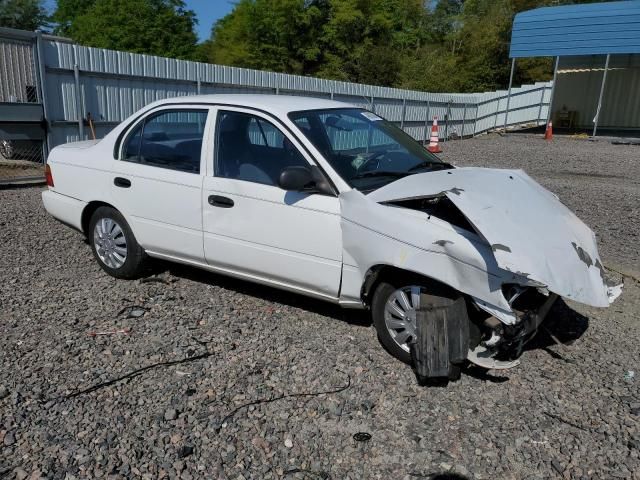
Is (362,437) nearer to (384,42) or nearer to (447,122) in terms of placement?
(447,122)

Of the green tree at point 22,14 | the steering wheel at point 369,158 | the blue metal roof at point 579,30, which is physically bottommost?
the steering wheel at point 369,158

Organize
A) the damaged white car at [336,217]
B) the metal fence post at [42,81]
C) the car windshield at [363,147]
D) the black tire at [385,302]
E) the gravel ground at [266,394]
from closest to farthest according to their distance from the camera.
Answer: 1. the gravel ground at [266,394]
2. the damaged white car at [336,217]
3. the black tire at [385,302]
4. the car windshield at [363,147]
5. the metal fence post at [42,81]

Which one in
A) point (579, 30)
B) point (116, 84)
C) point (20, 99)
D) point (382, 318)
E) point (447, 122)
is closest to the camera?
point (382, 318)

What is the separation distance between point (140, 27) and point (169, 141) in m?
51.6

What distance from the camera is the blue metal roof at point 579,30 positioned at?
22734mm

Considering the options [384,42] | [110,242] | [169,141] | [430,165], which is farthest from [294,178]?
[384,42]

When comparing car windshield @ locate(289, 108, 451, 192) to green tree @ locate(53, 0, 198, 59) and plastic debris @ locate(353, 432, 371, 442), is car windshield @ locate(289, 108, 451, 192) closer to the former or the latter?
plastic debris @ locate(353, 432, 371, 442)

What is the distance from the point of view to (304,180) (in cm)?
384

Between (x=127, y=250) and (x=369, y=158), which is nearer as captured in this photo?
(x=369, y=158)

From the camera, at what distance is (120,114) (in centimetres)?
1105

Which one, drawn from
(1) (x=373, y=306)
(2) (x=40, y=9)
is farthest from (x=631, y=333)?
(2) (x=40, y=9)

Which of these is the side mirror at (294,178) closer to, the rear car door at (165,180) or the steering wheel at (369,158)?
the steering wheel at (369,158)

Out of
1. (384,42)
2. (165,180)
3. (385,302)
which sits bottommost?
(385,302)

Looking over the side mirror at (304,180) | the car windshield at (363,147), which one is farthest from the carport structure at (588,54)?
the side mirror at (304,180)
